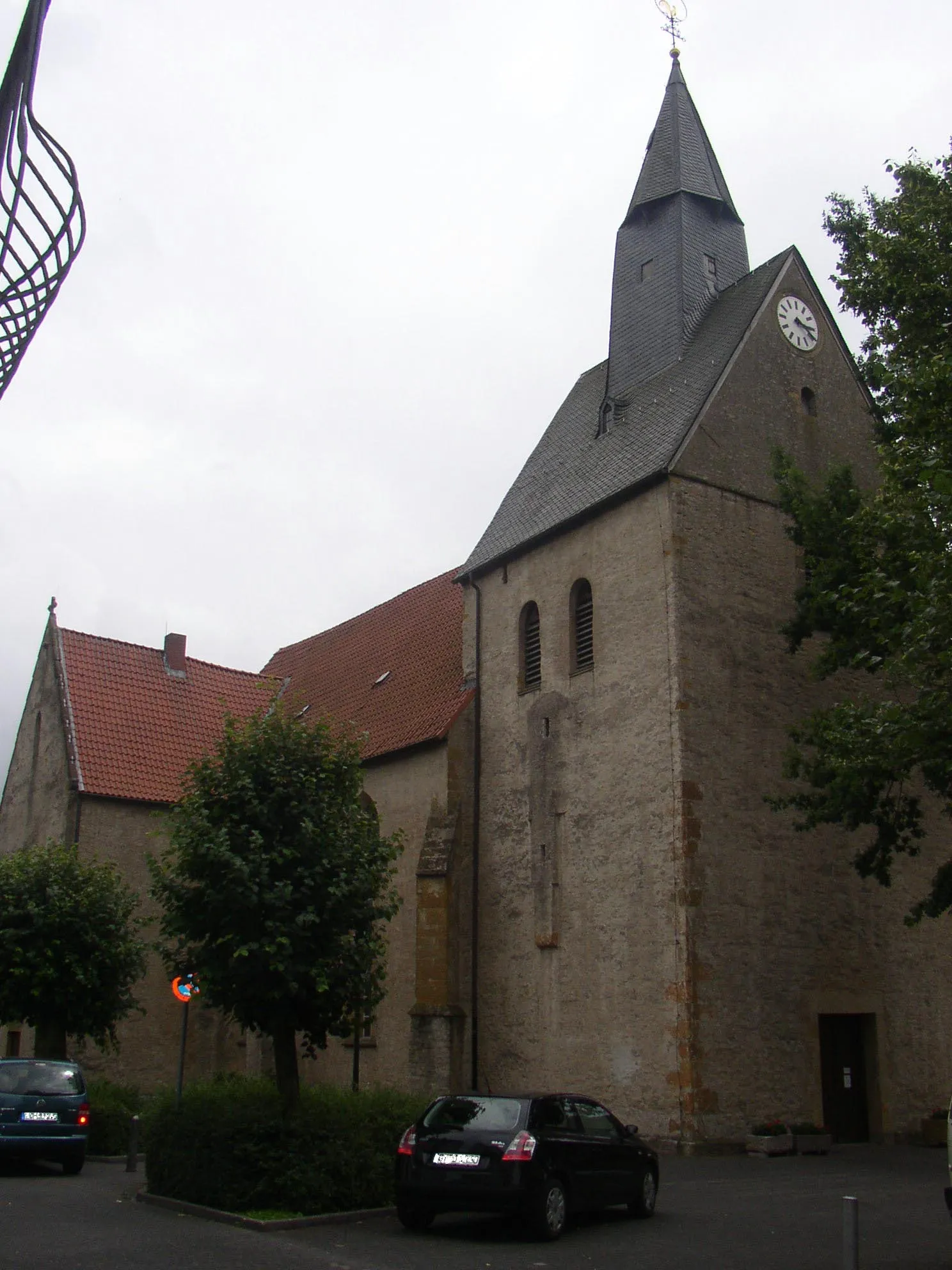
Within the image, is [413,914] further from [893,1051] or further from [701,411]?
[701,411]

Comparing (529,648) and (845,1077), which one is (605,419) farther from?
(845,1077)

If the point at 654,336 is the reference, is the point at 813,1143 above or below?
below

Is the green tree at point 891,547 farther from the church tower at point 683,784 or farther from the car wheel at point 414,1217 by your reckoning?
the car wheel at point 414,1217

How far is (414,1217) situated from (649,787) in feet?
30.3

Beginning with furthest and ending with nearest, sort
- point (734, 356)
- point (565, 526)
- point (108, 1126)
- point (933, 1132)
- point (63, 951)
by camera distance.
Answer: point (565, 526), point (734, 356), point (63, 951), point (933, 1132), point (108, 1126)

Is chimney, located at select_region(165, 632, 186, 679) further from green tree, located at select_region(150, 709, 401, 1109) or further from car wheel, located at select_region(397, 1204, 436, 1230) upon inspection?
car wheel, located at select_region(397, 1204, 436, 1230)

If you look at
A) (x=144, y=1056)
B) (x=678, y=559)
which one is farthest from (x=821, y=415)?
(x=144, y=1056)

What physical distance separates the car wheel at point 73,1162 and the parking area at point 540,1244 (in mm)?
948

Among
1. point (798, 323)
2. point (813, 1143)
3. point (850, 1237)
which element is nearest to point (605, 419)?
point (798, 323)

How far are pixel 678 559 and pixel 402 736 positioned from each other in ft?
26.1

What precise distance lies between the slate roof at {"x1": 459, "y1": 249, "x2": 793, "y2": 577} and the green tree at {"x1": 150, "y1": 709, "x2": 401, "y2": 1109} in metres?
9.33

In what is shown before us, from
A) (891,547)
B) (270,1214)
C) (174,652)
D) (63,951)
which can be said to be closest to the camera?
(270,1214)

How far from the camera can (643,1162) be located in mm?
13164

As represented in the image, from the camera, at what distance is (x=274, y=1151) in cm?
1271
